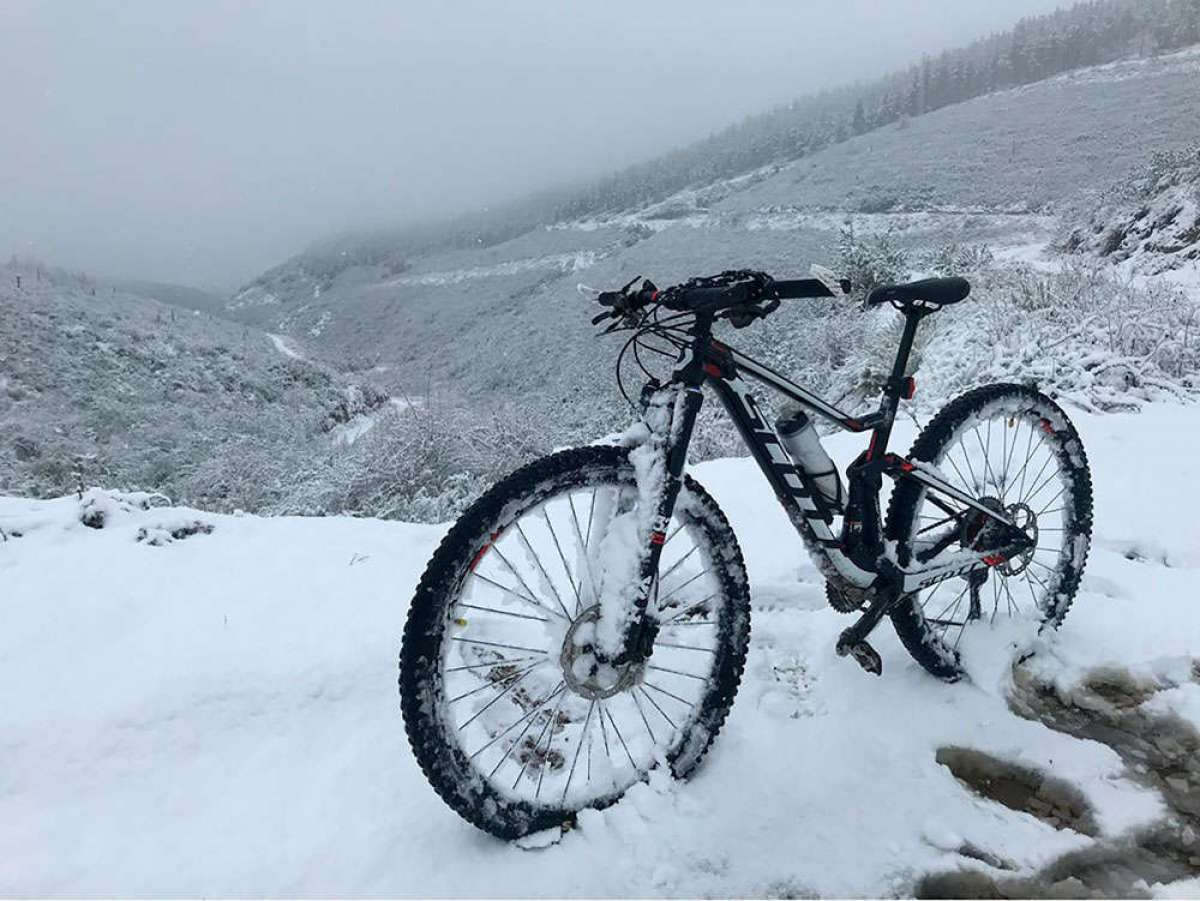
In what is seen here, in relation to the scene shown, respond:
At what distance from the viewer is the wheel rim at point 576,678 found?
6.64 feet

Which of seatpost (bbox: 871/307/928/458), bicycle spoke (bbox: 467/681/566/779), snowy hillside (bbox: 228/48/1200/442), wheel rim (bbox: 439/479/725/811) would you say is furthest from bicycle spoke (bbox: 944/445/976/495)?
snowy hillside (bbox: 228/48/1200/442)

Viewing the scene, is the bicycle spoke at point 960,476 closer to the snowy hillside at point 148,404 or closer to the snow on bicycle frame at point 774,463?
the snow on bicycle frame at point 774,463

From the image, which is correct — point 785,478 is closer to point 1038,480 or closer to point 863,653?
point 863,653

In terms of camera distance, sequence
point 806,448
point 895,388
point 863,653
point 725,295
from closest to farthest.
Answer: point 725,295 → point 806,448 → point 863,653 → point 895,388

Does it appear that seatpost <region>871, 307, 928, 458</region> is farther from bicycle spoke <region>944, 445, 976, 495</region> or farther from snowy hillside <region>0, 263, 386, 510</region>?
snowy hillside <region>0, 263, 386, 510</region>

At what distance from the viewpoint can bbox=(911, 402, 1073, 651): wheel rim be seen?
2799mm

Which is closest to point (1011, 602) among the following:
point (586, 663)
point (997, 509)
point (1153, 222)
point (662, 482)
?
point (997, 509)

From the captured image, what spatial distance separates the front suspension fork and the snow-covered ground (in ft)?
1.85

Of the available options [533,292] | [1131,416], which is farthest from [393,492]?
[533,292]

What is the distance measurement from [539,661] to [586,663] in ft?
0.80

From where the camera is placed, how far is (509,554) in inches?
122

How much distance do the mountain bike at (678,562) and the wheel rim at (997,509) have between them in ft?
0.04

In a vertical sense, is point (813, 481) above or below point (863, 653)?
above

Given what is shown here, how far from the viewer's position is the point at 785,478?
235cm
